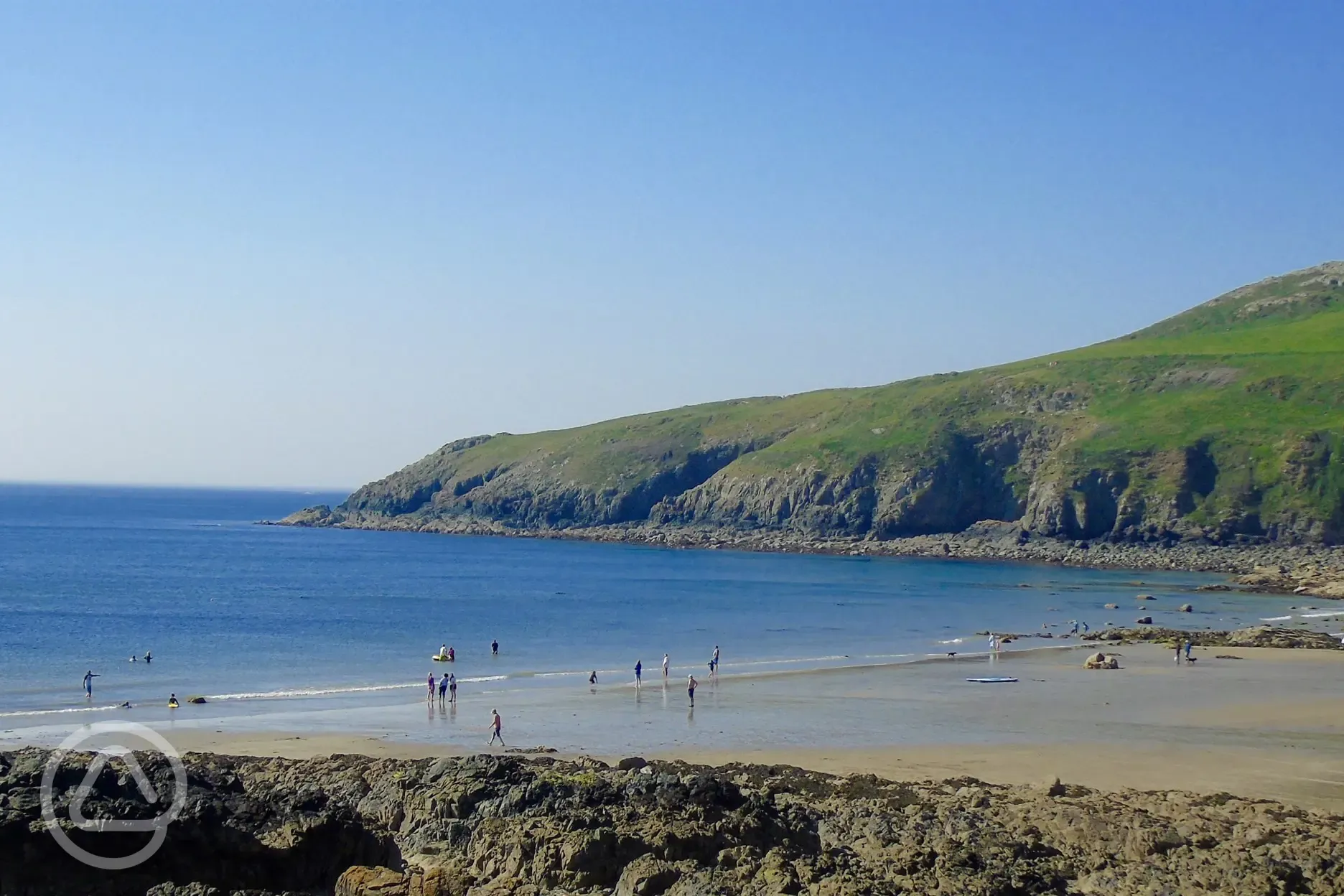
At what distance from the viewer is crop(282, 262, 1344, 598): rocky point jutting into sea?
402ft

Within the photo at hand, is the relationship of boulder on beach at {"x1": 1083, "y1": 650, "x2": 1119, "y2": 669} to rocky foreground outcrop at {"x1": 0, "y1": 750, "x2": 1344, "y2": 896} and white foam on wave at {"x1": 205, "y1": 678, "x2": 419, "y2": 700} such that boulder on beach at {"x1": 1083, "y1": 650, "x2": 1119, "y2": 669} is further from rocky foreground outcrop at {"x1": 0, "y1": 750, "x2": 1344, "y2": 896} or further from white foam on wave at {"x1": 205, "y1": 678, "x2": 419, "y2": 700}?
rocky foreground outcrop at {"x1": 0, "y1": 750, "x2": 1344, "y2": 896}

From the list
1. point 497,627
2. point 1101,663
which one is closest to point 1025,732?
point 1101,663

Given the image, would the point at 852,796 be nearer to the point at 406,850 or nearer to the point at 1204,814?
the point at 1204,814

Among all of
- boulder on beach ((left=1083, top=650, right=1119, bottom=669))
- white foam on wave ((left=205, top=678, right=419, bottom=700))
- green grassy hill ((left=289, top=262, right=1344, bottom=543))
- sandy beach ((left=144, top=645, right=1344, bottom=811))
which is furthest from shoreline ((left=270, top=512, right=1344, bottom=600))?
white foam on wave ((left=205, top=678, right=419, bottom=700))

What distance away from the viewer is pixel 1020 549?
130m

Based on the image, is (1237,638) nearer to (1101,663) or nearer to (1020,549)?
(1101,663)

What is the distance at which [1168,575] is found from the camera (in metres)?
105

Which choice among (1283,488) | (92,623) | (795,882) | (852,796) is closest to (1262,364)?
(1283,488)

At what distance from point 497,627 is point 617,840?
55641mm

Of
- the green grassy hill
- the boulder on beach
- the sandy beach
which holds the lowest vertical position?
the boulder on beach

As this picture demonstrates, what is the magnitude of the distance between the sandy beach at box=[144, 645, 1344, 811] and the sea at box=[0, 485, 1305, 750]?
3.72 ft

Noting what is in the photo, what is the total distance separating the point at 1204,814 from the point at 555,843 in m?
13.2

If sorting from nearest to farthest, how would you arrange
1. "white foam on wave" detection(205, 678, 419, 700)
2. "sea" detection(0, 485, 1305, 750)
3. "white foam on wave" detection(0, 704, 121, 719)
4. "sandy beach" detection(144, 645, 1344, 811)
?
"sandy beach" detection(144, 645, 1344, 811), "white foam on wave" detection(0, 704, 121, 719), "sea" detection(0, 485, 1305, 750), "white foam on wave" detection(205, 678, 419, 700)

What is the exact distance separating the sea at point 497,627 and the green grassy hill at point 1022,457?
718 inches
